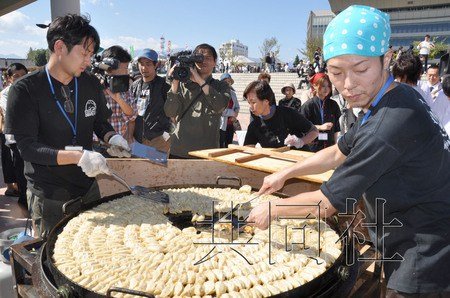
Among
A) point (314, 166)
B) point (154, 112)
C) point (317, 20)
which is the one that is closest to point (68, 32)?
point (314, 166)

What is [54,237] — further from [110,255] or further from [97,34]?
[97,34]

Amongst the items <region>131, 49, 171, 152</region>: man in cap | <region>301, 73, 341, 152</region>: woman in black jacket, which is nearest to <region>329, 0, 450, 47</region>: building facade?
<region>301, 73, 341, 152</region>: woman in black jacket

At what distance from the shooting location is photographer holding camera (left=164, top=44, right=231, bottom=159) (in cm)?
400

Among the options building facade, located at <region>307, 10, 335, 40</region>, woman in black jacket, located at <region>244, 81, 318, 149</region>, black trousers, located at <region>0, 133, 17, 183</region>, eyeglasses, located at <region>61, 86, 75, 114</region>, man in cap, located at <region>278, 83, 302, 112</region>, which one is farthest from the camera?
building facade, located at <region>307, 10, 335, 40</region>

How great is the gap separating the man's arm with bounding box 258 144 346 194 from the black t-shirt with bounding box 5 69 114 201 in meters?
1.30

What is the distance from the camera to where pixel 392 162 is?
4.44 ft

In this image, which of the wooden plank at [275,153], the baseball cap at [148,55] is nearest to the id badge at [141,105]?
the baseball cap at [148,55]

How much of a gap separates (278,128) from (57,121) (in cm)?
223

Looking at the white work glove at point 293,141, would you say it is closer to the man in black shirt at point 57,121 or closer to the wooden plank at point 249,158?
the wooden plank at point 249,158

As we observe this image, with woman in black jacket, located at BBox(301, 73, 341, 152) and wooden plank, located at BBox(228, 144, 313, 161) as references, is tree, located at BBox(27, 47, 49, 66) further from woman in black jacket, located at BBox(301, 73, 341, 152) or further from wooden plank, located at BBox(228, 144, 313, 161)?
woman in black jacket, located at BBox(301, 73, 341, 152)

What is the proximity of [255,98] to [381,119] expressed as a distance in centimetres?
248

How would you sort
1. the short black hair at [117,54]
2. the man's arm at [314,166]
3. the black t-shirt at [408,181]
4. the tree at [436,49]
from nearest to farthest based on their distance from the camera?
the black t-shirt at [408,181]
the man's arm at [314,166]
the short black hair at [117,54]
the tree at [436,49]

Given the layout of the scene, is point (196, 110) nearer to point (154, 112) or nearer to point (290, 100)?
point (154, 112)

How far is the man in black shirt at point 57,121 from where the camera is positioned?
219 cm
